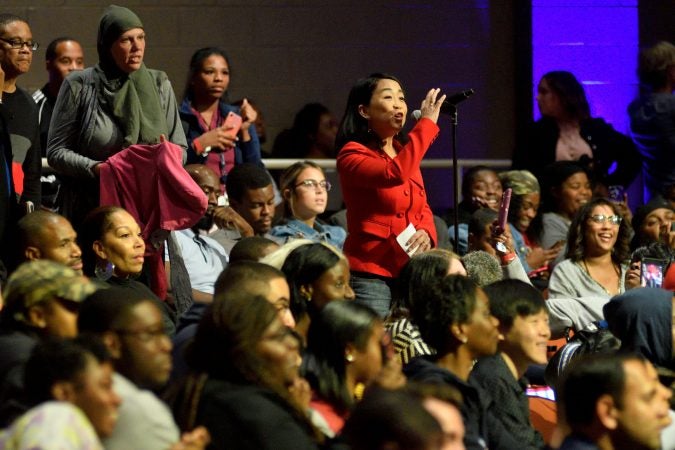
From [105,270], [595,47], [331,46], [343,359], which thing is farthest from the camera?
[595,47]

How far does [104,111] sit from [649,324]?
217 centimetres

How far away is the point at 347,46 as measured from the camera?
8.26 meters

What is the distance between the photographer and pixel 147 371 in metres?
3.43

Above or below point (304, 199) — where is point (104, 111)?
above

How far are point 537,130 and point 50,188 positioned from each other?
2.66 metres

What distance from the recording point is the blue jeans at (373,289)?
16.9 ft

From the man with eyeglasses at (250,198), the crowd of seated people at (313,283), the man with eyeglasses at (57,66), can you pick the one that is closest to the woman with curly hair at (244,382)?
the crowd of seated people at (313,283)

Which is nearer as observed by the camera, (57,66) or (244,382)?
(244,382)

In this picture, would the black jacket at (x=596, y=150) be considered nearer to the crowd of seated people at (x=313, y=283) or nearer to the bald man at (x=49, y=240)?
the crowd of seated people at (x=313, y=283)

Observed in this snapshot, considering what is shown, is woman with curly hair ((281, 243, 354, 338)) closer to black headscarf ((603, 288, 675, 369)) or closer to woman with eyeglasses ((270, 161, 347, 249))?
black headscarf ((603, 288, 675, 369))

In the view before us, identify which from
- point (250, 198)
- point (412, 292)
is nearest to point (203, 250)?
point (250, 198)

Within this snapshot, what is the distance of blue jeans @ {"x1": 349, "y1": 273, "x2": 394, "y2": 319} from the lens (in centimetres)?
515

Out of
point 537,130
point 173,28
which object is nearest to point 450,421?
point 537,130

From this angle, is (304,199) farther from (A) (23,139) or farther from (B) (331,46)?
(B) (331,46)
